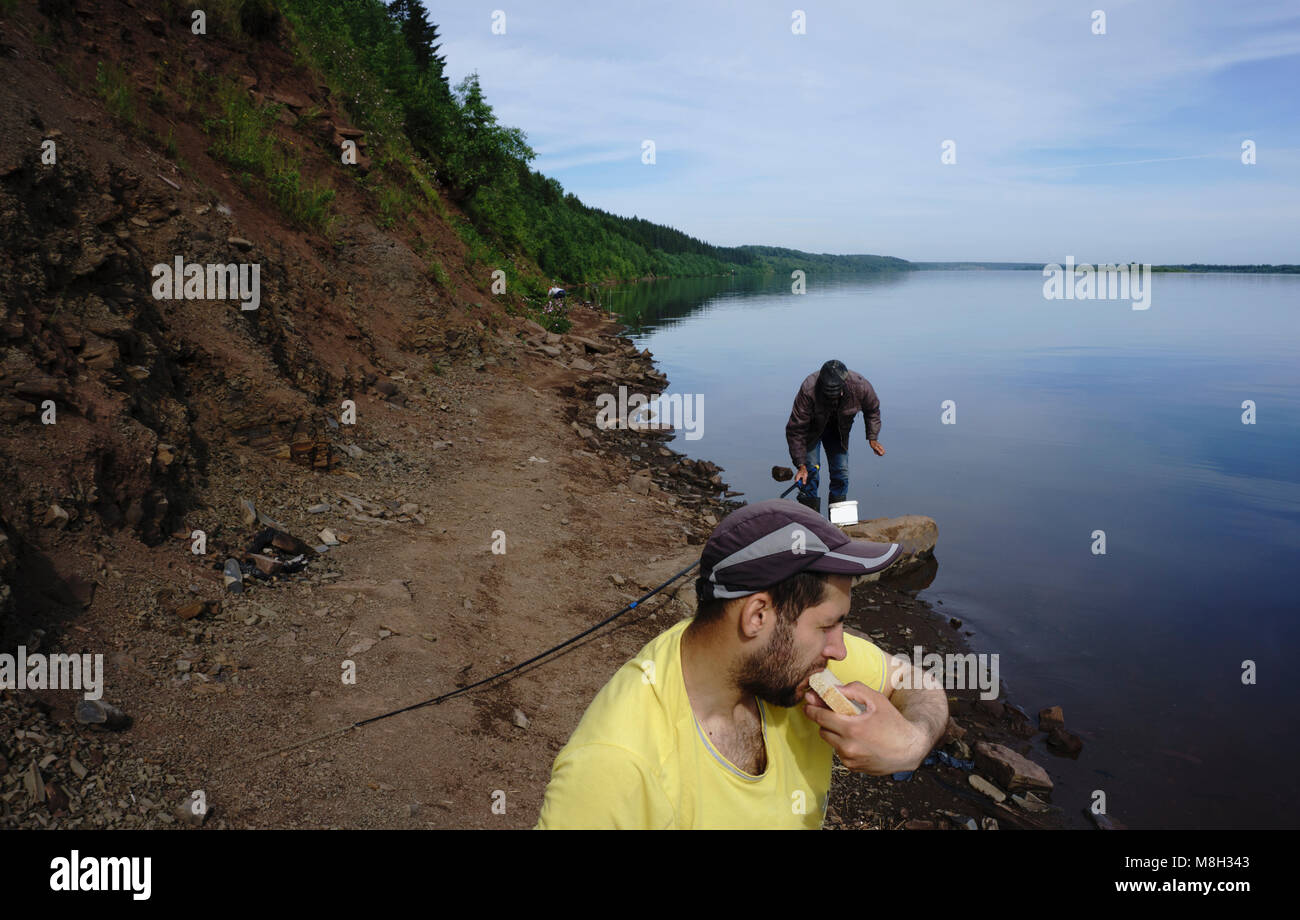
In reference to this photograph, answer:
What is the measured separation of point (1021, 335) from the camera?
44438mm

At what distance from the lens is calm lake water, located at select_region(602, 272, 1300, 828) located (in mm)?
7445

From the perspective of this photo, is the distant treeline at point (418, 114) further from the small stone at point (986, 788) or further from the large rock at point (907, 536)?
the small stone at point (986, 788)

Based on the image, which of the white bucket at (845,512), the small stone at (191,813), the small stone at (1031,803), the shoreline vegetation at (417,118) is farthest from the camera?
the shoreline vegetation at (417,118)

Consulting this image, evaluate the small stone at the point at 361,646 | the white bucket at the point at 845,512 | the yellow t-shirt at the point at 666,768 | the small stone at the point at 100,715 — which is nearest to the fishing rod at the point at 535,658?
the small stone at the point at 361,646

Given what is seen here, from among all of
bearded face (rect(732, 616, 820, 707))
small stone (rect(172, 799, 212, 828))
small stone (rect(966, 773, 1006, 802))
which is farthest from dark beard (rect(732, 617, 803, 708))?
small stone (rect(966, 773, 1006, 802))

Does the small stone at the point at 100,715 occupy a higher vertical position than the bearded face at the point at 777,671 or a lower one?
lower

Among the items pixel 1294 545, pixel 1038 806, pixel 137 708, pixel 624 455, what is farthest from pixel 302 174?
pixel 1294 545

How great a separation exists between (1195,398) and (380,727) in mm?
26586

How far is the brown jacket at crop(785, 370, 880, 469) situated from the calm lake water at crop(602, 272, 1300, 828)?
105 inches

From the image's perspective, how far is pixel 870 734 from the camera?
88.0 inches

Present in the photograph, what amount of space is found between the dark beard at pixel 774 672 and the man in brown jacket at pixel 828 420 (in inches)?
346

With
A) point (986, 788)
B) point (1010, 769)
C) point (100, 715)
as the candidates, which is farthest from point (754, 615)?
point (1010, 769)

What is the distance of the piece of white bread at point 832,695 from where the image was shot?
88.7 inches

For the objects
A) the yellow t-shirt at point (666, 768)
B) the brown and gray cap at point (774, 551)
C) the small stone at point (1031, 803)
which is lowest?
the small stone at point (1031, 803)
